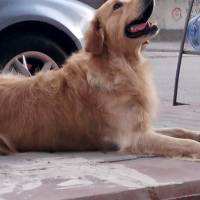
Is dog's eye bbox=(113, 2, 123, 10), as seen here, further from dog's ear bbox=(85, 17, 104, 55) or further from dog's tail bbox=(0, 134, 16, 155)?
dog's tail bbox=(0, 134, 16, 155)

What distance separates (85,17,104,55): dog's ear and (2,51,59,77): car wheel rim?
1.39 meters

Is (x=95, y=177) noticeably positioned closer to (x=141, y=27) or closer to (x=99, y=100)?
(x=99, y=100)

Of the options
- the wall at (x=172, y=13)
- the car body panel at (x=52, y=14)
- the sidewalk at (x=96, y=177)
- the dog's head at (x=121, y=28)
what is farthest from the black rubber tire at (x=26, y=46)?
the wall at (x=172, y=13)

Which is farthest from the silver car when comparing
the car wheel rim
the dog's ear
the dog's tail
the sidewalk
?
the sidewalk

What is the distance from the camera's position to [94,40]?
5.40 meters

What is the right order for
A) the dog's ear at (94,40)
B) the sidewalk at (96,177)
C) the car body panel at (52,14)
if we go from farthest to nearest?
the car body panel at (52,14)
the dog's ear at (94,40)
the sidewalk at (96,177)

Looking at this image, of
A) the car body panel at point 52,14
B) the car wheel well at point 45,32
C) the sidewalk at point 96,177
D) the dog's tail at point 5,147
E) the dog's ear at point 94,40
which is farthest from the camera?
the car wheel well at point 45,32

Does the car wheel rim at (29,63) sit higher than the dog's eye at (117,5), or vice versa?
the dog's eye at (117,5)

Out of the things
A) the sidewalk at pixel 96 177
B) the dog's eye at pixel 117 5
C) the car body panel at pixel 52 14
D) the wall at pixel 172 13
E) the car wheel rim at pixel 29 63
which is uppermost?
the wall at pixel 172 13

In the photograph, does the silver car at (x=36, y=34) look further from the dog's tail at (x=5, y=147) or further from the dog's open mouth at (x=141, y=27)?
the dog's tail at (x=5, y=147)

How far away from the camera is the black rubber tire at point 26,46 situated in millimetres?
6812

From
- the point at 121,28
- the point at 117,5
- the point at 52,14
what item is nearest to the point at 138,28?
the point at 121,28

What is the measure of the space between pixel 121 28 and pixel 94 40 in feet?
0.76

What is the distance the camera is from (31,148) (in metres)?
5.34
